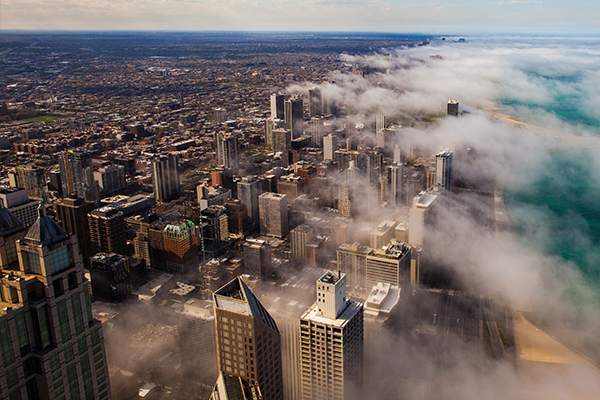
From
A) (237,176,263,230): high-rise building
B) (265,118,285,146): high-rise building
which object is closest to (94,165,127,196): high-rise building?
(237,176,263,230): high-rise building

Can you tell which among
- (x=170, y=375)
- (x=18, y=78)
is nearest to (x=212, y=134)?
(x=170, y=375)

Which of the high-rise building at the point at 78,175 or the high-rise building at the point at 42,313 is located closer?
the high-rise building at the point at 42,313

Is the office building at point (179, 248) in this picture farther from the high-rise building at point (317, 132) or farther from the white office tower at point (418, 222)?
the high-rise building at point (317, 132)

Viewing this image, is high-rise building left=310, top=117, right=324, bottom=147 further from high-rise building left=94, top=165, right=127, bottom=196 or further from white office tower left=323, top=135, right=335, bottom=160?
high-rise building left=94, top=165, right=127, bottom=196

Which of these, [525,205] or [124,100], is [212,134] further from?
[525,205]

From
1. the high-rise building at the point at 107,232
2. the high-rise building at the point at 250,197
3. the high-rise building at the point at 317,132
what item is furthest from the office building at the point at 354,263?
the high-rise building at the point at 317,132
